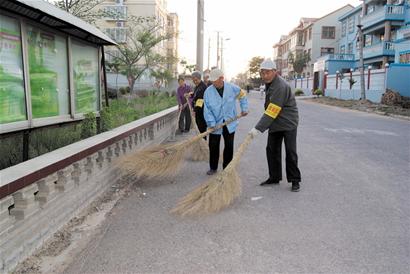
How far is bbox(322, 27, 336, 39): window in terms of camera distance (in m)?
64.1

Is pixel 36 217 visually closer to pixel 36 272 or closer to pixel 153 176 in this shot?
pixel 36 272

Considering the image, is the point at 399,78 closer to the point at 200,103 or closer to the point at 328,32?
the point at 200,103

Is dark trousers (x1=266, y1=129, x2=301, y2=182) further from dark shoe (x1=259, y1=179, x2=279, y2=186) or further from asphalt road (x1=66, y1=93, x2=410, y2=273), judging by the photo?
asphalt road (x1=66, y1=93, x2=410, y2=273)

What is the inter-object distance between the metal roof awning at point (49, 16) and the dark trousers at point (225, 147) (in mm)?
2311

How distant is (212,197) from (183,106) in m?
6.84

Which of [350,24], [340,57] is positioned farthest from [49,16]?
[350,24]

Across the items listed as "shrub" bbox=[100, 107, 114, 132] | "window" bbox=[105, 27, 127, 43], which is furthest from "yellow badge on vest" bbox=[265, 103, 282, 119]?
"window" bbox=[105, 27, 127, 43]

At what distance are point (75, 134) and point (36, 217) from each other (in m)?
2.64

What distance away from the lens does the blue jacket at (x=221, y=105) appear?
6.47 meters

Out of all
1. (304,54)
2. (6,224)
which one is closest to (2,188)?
(6,224)

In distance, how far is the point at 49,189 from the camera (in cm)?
371

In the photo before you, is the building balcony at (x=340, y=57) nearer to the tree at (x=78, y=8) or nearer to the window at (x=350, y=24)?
the window at (x=350, y=24)

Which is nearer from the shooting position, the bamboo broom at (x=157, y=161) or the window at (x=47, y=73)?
the window at (x=47, y=73)

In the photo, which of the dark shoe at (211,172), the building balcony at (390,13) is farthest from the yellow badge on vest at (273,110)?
the building balcony at (390,13)
